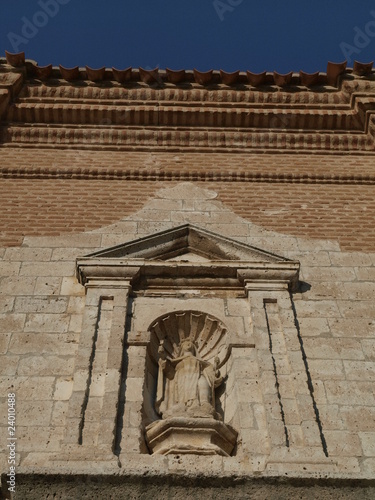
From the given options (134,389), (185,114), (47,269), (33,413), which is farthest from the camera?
(185,114)

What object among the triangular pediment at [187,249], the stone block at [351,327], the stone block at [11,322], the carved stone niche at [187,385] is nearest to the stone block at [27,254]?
the triangular pediment at [187,249]

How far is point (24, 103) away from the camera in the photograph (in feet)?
→ 29.1

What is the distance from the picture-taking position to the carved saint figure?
17.9ft

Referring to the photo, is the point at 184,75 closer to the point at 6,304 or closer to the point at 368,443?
the point at 6,304

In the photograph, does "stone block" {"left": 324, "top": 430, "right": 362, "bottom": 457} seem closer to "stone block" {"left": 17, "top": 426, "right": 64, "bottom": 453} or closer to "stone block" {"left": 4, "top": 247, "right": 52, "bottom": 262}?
"stone block" {"left": 17, "top": 426, "right": 64, "bottom": 453}

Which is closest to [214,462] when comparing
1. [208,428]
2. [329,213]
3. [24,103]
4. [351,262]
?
[208,428]

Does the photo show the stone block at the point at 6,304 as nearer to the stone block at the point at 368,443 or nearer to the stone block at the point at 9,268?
the stone block at the point at 9,268

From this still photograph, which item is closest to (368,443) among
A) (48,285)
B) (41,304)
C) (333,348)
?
(333,348)

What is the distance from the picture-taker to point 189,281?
6586mm

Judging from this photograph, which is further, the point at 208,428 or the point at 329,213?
the point at 329,213

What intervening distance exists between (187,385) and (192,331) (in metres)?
0.67

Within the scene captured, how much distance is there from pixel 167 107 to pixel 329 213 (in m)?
2.45

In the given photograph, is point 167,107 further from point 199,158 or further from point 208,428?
point 208,428

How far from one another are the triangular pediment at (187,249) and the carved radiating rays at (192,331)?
2.44ft
